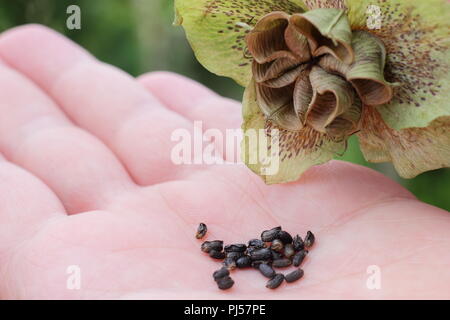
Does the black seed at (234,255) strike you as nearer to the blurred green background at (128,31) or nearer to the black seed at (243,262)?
the black seed at (243,262)

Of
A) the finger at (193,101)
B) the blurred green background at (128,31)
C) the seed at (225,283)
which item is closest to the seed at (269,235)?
the seed at (225,283)

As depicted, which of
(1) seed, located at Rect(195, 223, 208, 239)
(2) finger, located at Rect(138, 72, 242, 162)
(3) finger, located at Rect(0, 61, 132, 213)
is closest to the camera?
(1) seed, located at Rect(195, 223, 208, 239)

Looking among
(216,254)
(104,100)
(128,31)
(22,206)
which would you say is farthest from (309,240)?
(128,31)

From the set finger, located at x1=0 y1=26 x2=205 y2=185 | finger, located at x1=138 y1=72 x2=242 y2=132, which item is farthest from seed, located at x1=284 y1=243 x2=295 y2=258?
finger, located at x1=138 y1=72 x2=242 y2=132

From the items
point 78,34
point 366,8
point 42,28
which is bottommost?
point 78,34

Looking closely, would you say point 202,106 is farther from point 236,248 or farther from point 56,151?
point 236,248

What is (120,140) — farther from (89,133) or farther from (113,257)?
(113,257)

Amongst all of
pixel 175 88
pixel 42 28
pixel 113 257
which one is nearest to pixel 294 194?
pixel 113 257

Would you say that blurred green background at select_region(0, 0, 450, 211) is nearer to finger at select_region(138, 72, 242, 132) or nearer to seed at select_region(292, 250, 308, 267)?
finger at select_region(138, 72, 242, 132)
